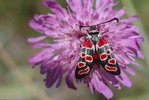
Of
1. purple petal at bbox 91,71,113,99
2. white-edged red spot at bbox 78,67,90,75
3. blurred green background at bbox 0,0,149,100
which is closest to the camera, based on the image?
white-edged red spot at bbox 78,67,90,75

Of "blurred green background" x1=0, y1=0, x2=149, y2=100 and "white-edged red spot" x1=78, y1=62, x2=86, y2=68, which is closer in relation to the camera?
"white-edged red spot" x1=78, y1=62, x2=86, y2=68

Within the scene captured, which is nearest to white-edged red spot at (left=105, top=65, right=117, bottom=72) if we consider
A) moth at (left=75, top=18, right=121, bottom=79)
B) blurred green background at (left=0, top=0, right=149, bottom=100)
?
moth at (left=75, top=18, right=121, bottom=79)

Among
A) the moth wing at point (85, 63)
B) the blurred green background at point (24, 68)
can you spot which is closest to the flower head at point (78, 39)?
the moth wing at point (85, 63)

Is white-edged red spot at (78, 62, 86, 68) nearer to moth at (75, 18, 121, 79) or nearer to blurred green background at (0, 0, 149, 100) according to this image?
moth at (75, 18, 121, 79)

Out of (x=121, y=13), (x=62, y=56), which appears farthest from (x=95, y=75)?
Answer: (x=121, y=13)

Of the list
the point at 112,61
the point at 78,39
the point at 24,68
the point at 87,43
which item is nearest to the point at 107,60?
the point at 112,61

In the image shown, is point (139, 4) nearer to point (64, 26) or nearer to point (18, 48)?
point (18, 48)

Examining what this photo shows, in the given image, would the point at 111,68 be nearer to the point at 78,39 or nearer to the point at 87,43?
the point at 87,43
